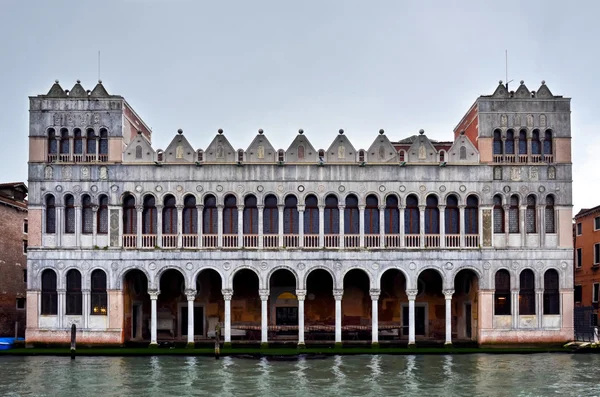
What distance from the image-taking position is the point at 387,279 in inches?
1699

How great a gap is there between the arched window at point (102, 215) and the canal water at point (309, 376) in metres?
6.96

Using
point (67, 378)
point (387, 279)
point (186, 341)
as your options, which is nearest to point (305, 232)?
point (387, 279)

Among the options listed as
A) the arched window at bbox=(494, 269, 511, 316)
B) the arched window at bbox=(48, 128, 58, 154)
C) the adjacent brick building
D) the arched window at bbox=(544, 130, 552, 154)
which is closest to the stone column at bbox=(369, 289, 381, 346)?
the arched window at bbox=(494, 269, 511, 316)

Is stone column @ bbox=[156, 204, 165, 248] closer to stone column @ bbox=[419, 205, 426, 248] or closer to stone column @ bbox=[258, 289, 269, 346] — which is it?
stone column @ bbox=[258, 289, 269, 346]

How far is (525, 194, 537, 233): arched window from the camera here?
4019cm

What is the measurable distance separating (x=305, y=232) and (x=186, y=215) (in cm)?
599

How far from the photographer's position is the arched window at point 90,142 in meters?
40.3

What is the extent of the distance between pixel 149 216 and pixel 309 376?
47.9 ft

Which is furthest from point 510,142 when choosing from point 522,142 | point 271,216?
point 271,216

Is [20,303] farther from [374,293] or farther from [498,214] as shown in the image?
[498,214]

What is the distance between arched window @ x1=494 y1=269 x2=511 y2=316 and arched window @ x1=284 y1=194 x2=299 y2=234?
1022 centimetres

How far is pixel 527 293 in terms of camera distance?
39.9m

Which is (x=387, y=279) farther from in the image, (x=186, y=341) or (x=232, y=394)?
(x=232, y=394)

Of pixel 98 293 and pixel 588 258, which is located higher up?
pixel 588 258
